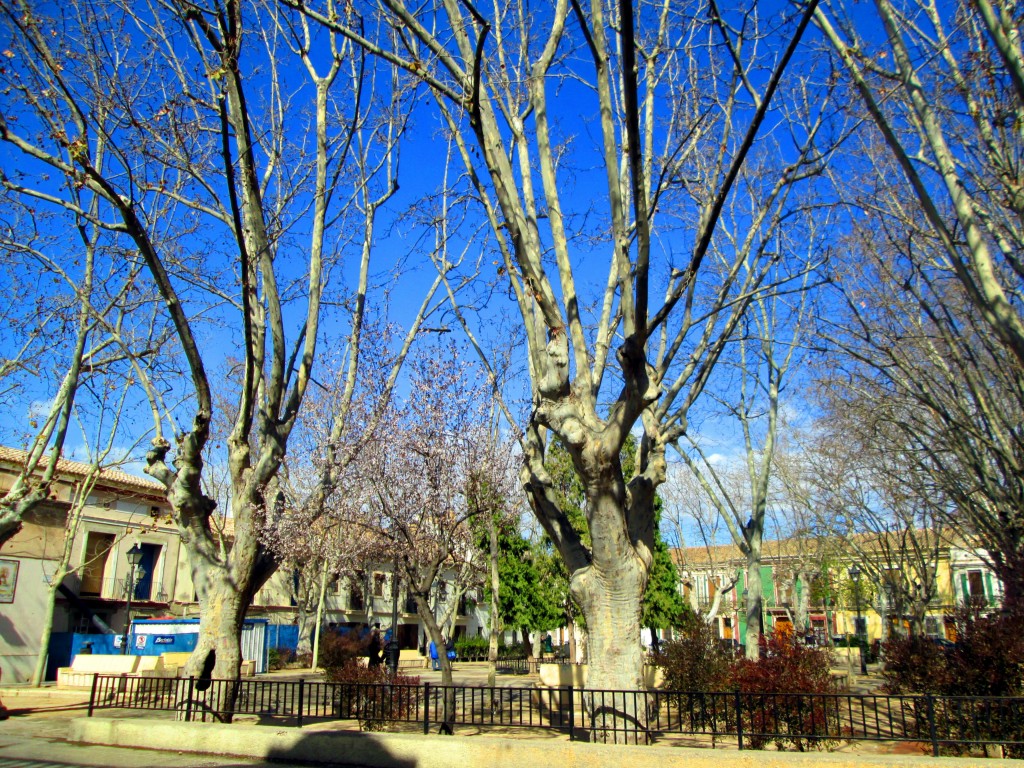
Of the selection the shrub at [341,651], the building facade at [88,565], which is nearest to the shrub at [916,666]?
the shrub at [341,651]

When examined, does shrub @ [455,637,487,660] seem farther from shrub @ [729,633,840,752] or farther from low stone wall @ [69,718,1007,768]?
low stone wall @ [69,718,1007,768]

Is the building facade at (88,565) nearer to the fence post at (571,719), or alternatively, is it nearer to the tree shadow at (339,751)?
the tree shadow at (339,751)

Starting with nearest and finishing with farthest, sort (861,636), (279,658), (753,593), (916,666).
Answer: (916,666), (753,593), (279,658), (861,636)

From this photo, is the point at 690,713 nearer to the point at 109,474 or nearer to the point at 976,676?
the point at 976,676

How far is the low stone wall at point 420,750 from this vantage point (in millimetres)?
6586

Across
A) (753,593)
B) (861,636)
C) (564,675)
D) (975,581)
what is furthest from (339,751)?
(975,581)

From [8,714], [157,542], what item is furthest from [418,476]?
[157,542]

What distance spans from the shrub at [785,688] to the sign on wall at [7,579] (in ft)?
72.2

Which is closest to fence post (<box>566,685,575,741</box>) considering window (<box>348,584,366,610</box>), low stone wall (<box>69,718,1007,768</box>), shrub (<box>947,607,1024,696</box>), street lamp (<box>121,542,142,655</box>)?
low stone wall (<box>69,718,1007,768</box>)

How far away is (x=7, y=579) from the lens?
23062 mm

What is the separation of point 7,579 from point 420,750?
21.1m

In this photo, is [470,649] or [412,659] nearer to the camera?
[412,659]

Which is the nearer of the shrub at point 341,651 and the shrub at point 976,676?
the shrub at point 976,676

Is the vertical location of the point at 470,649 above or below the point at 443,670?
below
